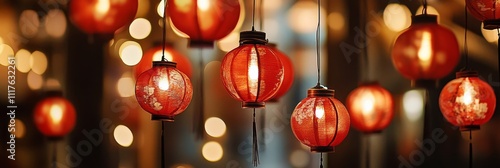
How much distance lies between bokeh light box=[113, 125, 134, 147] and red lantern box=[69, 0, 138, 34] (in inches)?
45.1

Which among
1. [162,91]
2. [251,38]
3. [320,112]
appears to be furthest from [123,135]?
[320,112]

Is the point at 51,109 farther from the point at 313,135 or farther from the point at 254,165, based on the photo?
the point at 313,135

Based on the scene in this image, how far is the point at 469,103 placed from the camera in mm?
4203

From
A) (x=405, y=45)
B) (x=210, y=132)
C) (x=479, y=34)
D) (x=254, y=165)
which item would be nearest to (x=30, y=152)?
(x=210, y=132)

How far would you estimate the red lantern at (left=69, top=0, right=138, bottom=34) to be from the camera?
4379mm

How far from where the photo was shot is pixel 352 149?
18.0ft

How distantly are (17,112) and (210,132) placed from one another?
151 centimetres

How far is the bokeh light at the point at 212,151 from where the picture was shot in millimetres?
5461

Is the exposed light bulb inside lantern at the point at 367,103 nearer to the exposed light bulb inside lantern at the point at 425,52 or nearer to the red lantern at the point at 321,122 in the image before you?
the exposed light bulb inside lantern at the point at 425,52

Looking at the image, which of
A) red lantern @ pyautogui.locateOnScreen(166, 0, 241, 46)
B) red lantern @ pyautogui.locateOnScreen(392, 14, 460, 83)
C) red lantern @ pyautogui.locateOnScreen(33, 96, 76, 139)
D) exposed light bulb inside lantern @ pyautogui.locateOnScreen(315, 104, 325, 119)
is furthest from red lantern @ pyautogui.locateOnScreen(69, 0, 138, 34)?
red lantern @ pyautogui.locateOnScreen(392, 14, 460, 83)

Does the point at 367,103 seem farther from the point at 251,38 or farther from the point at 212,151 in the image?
the point at 251,38

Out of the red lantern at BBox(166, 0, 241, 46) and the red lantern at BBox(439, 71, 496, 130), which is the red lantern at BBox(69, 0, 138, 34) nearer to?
the red lantern at BBox(166, 0, 241, 46)

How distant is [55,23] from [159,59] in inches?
37.9

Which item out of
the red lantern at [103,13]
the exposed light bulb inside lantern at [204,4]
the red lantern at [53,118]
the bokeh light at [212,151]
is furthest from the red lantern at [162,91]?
the red lantern at [53,118]
